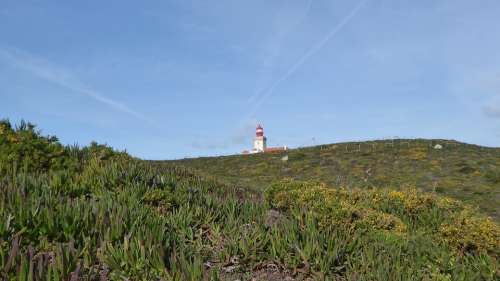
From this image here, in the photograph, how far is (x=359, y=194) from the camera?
564 inches

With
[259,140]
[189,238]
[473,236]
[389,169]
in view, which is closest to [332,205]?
[473,236]

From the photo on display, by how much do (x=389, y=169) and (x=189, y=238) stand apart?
25.3 meters

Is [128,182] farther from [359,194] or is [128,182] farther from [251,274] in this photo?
[359,194]

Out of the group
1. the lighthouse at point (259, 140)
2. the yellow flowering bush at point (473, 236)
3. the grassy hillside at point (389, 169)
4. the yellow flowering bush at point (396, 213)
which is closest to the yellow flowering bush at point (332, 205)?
the yellow flowering bush at point (396, 213)

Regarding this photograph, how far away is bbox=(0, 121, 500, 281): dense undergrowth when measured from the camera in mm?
5445

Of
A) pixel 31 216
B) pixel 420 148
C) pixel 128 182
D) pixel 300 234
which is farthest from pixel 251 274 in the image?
pixel 420 148

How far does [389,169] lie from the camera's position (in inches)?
1206

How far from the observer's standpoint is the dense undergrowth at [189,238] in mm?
5445

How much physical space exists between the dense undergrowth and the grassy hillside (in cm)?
1051

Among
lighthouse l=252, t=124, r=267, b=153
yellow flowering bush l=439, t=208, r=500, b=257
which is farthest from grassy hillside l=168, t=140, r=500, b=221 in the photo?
lighthouse l=252, t=124, r=267, b=153

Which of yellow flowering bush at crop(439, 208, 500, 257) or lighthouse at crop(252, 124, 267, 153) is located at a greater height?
lighthouse at crop(252, 124, 267, 153)

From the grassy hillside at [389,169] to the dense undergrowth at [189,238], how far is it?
414 inches

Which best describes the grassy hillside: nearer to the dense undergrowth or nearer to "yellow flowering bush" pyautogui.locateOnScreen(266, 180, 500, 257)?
"yellow flowering bush" pyautogui.locateOnScreen(266, 180, 500, 257)

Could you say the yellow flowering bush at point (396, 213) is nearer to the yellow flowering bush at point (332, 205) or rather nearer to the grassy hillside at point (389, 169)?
the yellow flowering bush at point (332, 205)
